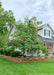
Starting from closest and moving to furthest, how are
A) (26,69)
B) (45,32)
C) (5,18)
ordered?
(26,69) < (5,18) < (45,32)

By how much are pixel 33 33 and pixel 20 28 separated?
2.51 m

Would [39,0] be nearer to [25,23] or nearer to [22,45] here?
[25,23]

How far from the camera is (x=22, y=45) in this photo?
12555mm

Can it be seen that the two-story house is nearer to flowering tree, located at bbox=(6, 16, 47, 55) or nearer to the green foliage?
flowering tree, located at bbox=(6, 16, 47, 55)

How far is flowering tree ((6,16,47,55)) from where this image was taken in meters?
12.2

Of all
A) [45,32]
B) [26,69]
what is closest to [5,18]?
[45,32]

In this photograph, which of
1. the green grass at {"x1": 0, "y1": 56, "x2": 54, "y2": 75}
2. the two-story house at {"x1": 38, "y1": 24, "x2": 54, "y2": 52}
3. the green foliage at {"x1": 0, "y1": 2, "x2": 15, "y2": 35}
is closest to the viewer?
the green grass at {"x1": 0, "y1": 56, "x2": 54, "y2": 75}

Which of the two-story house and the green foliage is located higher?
the green foliage

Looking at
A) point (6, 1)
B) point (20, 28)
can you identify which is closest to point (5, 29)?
point (20, 28)

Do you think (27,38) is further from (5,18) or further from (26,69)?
(5,18)

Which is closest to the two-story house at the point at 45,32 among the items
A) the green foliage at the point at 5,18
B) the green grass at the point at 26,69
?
the green foliage at the point at 5,18

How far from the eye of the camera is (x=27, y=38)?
13.0 m

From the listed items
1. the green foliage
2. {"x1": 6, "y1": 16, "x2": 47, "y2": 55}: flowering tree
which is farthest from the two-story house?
the green foliage

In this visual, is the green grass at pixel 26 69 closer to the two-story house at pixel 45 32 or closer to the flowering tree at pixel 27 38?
the flowering tree at pixel 27 38
